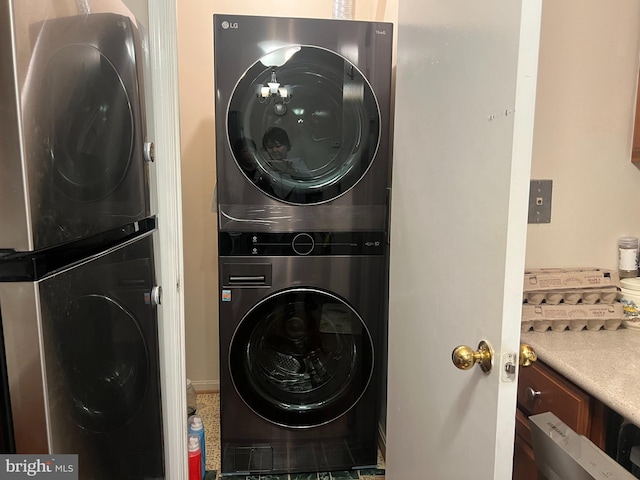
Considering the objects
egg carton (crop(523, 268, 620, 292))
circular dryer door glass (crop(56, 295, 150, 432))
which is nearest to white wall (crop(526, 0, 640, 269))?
egg carton (crop(523, 268, 620, 292))

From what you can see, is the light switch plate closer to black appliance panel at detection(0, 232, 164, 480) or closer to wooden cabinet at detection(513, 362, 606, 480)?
wooden cabinet at detection(513, 362, 606, 480)

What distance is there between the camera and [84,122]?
0.83 meters

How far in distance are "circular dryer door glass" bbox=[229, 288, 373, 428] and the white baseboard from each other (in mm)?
827

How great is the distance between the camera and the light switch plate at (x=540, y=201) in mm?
1396

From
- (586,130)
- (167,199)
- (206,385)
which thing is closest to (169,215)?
(167,199)

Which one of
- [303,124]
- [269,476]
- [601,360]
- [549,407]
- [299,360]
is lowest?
[269,476]

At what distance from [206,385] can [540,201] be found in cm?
199

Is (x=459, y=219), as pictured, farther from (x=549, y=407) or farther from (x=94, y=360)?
(x=94, y=360)

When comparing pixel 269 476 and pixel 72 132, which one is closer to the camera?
pixel 72 132

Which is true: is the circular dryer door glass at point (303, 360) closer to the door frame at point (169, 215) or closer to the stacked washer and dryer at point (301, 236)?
the stacked washer and dryer at point (301, 236)

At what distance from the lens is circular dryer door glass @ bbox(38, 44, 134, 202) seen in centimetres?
71

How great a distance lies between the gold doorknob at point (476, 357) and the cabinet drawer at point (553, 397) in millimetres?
374

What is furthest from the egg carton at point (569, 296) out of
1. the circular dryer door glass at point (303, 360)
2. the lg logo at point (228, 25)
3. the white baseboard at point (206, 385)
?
the white baseboard at point (206, 385)

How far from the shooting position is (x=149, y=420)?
1284mm
